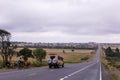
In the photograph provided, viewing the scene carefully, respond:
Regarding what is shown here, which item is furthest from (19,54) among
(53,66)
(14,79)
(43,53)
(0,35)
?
(14,79)

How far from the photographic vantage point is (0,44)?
7719 cm

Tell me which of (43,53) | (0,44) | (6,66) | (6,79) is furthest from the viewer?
(43,53)

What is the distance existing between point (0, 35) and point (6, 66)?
97.9 feet

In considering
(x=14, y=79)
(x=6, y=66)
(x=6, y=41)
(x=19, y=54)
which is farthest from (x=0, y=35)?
(x=14, y=79)

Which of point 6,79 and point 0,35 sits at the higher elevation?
point 0,35

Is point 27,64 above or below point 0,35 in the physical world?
below

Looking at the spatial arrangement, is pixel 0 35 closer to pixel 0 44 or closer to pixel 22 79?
pixel 0 44

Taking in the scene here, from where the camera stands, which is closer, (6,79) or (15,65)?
(6,79)

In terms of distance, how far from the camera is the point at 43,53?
109688 millimetres

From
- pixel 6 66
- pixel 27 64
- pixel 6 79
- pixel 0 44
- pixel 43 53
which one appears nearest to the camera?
pixel 6 79

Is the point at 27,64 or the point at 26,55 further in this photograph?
the point at 26,55

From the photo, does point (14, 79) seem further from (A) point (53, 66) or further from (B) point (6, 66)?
(A) point (53, 66)

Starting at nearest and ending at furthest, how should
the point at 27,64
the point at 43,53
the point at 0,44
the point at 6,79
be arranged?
the point at 6,79
the point at 27,64
the point at 0,44
the point at 43,53

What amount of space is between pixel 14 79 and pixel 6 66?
2461cm
